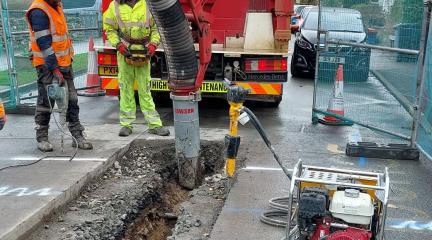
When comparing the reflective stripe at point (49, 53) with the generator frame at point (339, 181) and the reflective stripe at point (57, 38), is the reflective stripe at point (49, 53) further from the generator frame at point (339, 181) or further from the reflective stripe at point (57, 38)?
the generator frame at point (339, 181)

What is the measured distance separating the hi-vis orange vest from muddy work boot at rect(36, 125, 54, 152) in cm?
85

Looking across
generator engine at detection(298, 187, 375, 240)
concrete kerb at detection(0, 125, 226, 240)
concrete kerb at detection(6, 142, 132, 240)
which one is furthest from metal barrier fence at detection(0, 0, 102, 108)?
generator engine at detection(298, 187, 375, 240)

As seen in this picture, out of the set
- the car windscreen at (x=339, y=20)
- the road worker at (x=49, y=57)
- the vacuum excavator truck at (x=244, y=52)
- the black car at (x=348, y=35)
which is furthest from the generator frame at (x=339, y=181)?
the vacuum excavator truck at (x=244, y=52)

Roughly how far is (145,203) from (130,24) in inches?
98.7

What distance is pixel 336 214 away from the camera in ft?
10.5

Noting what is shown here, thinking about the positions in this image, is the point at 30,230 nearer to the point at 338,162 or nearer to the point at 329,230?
the point at 329,230

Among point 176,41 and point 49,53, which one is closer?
point 176,41

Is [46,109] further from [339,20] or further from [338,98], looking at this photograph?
[339,20]

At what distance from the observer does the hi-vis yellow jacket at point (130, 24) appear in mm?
6418

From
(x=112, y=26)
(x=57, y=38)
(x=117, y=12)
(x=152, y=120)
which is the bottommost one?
Result: (x=152, y=120)

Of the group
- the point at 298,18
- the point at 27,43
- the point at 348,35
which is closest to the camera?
the point at 348,35

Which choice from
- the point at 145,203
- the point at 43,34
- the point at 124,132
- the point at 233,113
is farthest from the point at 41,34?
the point at 233,113

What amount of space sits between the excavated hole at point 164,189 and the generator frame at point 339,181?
1294 millimetres

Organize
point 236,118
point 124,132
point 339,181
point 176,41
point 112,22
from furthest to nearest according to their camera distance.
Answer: point 124,132, point 112,22, point 176,41, point 236,118, point 339,181
